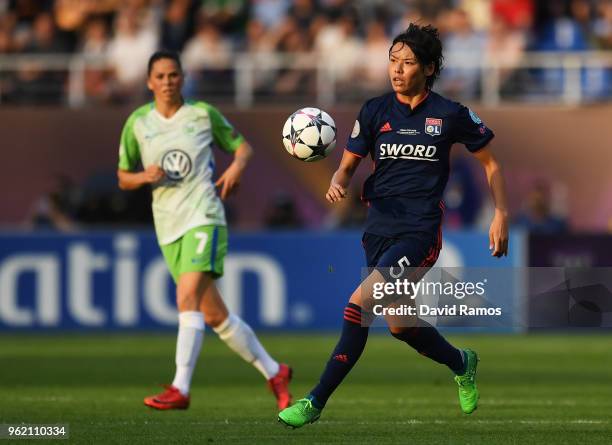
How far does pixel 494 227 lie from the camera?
27.5 ft

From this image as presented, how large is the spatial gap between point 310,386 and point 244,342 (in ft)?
7.53

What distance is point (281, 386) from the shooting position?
1036 cm

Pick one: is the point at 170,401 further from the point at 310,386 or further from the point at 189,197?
the point at 310,386

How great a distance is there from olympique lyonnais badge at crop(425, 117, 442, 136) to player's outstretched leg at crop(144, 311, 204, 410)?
2.43 metres

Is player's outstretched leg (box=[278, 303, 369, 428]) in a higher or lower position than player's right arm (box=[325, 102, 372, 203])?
lower

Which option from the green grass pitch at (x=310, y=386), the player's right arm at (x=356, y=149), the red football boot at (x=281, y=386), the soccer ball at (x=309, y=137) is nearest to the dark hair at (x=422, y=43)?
the player's right arm at (x=356, y=149)

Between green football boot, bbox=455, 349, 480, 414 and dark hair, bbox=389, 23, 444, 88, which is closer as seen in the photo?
dark hair, bbox=389, 23, 444, 88

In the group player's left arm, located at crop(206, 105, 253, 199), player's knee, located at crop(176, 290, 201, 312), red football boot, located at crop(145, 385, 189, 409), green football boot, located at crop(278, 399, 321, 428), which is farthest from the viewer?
player's left arm, located at crop(206, 105, 253, 199)

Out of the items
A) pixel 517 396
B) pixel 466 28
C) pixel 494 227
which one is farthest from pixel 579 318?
pixel 466 28

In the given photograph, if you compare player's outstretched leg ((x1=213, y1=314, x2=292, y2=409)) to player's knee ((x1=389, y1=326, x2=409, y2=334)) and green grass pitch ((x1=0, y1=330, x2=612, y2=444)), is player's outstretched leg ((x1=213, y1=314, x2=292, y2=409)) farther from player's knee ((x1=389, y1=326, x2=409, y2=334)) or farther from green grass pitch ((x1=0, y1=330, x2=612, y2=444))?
player's knee ((x1=389, y1=326, x2=409, y2=334))

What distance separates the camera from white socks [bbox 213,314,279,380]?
10.3 m

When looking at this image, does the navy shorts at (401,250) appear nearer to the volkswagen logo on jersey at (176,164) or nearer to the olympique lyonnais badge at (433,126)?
the olympique lyonnais badge at (433,126)

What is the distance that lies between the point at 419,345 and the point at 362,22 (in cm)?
1362

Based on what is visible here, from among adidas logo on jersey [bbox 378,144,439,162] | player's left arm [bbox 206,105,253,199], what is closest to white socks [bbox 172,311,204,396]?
player's left arm [bbox 206,105,253,199]
